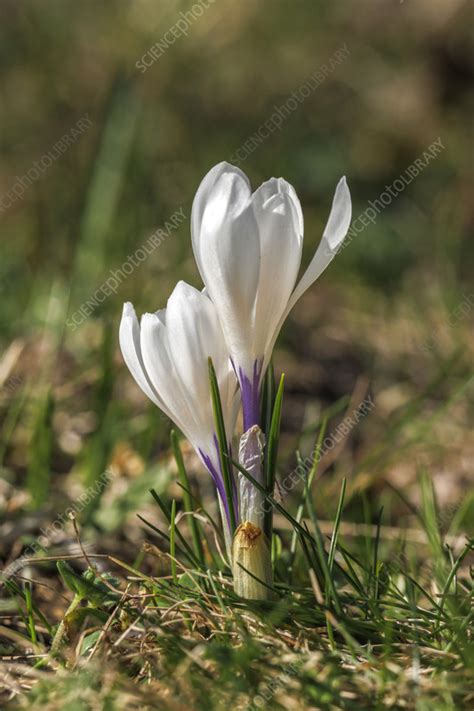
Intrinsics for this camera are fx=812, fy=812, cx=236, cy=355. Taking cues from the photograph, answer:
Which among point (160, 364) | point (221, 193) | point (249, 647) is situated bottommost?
point (249, 647)

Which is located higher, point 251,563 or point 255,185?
point 255,185

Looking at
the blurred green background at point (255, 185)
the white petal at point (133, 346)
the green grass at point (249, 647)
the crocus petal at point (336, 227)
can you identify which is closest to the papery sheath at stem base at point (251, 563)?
the green grass at point (249, 647)

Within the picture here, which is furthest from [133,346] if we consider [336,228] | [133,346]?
[336,228]

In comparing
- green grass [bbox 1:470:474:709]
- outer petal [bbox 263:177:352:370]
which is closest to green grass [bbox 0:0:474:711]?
green grass [bbox 1:470:474:709]

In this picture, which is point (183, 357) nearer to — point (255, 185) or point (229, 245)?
point (229, 245)

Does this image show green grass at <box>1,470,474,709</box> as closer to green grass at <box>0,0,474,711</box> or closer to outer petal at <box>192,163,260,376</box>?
green grass at <box>0,0,474,711</box>

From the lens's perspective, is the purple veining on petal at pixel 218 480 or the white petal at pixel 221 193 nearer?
the white petal at pixel 221 193

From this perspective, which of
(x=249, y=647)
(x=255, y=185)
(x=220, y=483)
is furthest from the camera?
(x=255, y=185)

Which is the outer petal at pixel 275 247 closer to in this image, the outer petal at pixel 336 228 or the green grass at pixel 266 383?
the outer petal at pixel 336 228
